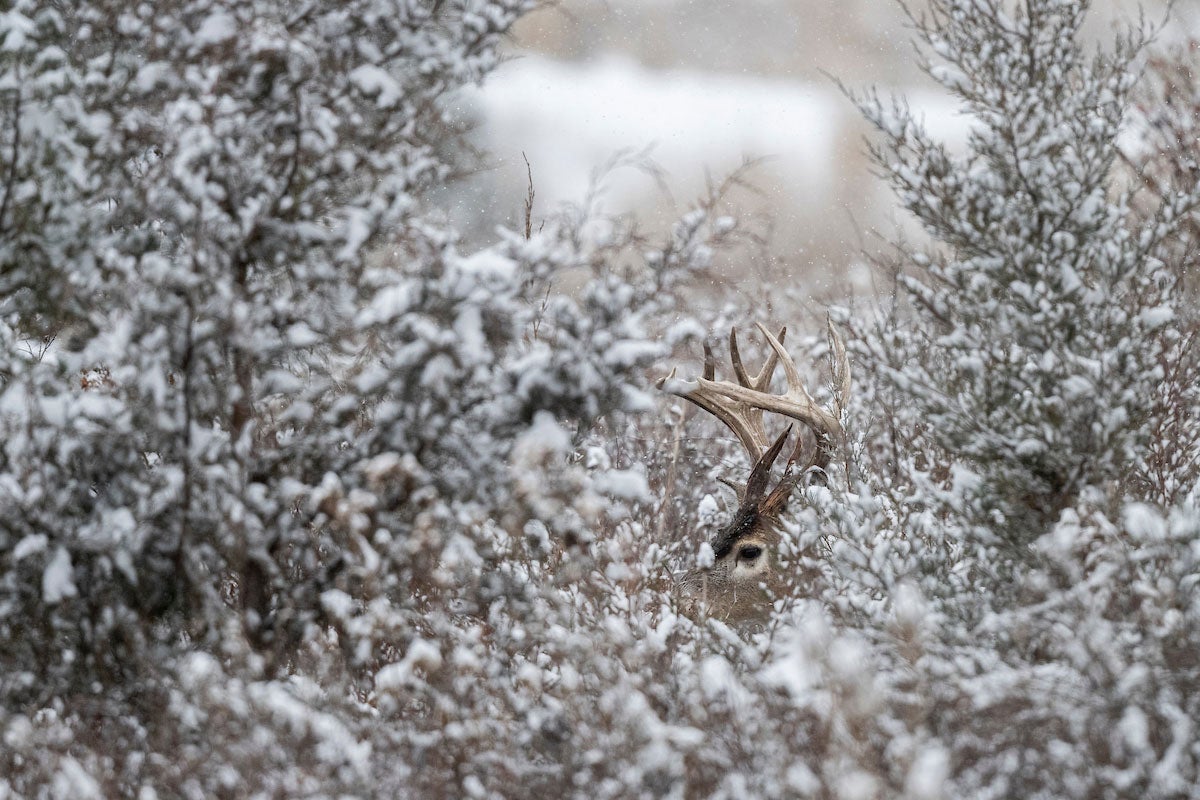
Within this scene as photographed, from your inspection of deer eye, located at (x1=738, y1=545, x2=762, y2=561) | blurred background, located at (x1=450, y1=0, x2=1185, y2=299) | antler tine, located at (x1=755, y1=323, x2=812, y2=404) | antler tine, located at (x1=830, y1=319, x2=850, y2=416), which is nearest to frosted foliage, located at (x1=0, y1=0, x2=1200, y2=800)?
antler tine, located at (x1=755, y1=323, x2=812, y2=404)

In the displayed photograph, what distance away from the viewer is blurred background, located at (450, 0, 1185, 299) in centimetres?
3547

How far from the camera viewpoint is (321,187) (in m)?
4.27

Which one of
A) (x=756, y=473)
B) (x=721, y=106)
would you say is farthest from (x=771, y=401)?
(x=721, y=106)

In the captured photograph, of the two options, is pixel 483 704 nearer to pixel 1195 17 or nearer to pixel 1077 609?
pixel 1077 609

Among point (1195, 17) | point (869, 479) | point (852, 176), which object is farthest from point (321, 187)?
point (852, 176)

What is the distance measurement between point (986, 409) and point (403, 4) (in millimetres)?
3253

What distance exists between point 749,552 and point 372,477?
4064mm

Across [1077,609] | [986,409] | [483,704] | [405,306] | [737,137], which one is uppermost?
[737,137]

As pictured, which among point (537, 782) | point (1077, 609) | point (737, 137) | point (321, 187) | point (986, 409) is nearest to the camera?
point (1077, 609)

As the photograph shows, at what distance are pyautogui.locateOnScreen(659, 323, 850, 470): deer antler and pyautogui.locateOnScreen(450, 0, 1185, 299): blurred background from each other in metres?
16.3

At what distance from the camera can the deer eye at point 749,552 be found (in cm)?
722

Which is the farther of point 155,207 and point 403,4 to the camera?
point 403,4

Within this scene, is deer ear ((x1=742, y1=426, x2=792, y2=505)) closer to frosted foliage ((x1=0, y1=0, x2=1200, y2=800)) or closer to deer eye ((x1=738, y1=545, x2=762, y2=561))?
deer eye ((x1=738, y1=545, x2=762, y2=561))

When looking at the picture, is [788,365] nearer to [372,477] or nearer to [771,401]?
[771,401]
